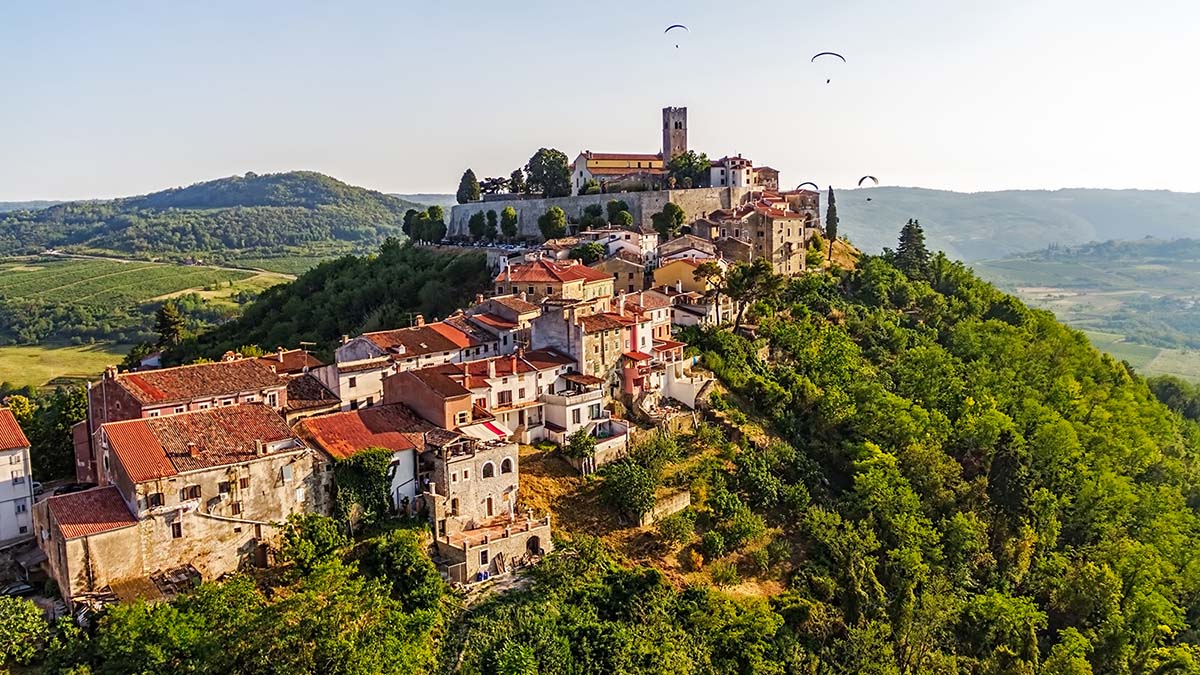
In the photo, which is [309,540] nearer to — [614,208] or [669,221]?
[669,221]

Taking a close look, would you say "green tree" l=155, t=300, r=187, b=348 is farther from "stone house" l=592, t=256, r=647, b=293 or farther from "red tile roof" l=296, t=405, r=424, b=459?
"red tile roof" l=296, t=405, r=424, b=459

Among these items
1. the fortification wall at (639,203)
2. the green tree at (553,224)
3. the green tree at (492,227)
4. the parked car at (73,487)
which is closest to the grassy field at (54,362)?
the green tree at (492,227)

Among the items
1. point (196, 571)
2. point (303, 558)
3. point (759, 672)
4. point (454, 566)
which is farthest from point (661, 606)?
point (196, 571)

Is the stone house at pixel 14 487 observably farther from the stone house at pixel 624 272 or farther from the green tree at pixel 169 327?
the stone house at pixel 624 272

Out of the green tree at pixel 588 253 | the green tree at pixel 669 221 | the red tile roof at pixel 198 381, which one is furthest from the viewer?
the green tree at pixel 669 221

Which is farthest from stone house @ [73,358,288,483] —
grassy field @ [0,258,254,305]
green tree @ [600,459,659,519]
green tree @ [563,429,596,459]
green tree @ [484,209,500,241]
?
grassy field @ [0,258,254,305]

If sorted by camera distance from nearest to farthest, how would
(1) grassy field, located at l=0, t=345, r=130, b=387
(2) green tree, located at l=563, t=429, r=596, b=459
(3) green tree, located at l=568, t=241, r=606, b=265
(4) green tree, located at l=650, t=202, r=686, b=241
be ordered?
(2) green tree, located at l=563, t=429, r=596, b=459 → (3) green tree, located at l=568, t=241, r=606, b=265 → (4) green tree, located at l=650, t=202, r=686, b=241 → (1) grassy field, located at l=0, t=345, r=130, b=387

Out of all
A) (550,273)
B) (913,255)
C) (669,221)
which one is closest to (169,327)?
(550,273)
